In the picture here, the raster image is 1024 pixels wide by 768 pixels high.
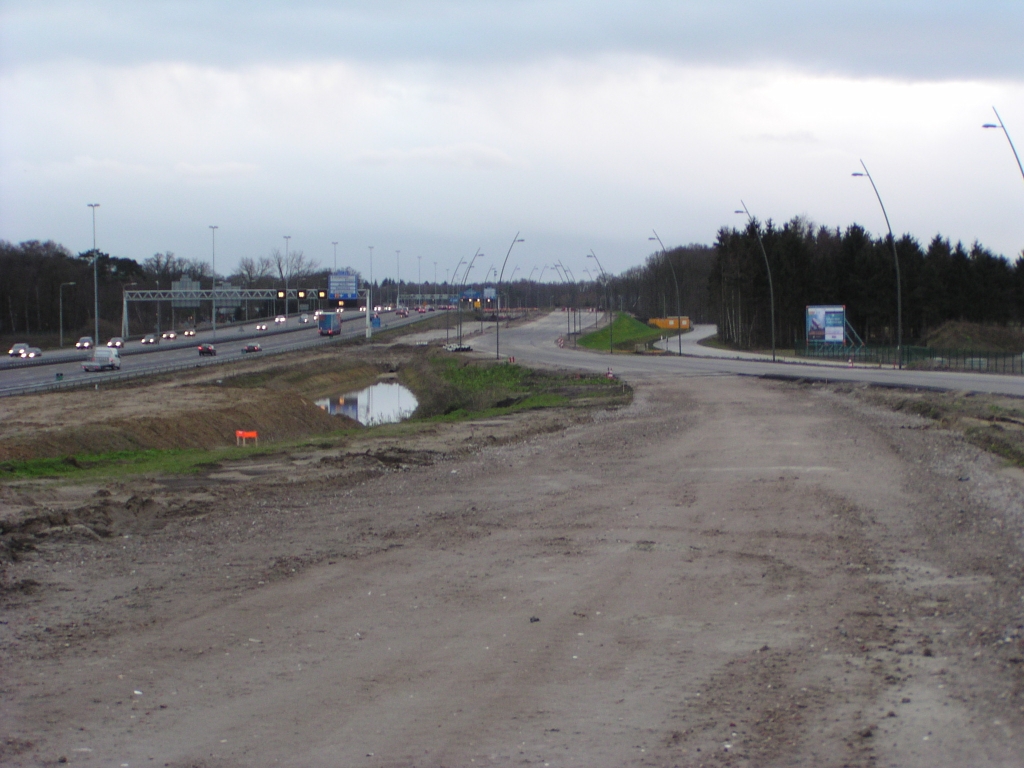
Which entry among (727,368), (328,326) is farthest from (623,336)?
(727,368)

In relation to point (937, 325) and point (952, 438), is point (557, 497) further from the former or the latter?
point (937, 325)

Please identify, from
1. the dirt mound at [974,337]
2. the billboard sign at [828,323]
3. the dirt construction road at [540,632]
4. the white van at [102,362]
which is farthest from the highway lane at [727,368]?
the white van at [102,362]

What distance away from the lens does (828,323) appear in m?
71.8

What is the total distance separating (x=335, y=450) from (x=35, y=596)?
45.7 ft

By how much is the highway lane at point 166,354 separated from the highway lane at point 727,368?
23.2 m

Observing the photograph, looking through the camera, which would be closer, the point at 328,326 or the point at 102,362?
the point at 102,362

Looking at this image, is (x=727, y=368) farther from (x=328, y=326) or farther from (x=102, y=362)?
(x=328, y=326)

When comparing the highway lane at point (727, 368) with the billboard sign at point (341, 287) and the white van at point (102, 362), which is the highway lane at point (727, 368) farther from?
the white van at point (102, 362)

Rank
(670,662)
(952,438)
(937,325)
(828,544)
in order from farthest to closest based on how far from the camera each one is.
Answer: (937,325)
(952,438)
(828,544)
(670,662)

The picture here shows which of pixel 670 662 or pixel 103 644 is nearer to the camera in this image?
pixel 670 662

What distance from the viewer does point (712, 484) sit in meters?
17.0

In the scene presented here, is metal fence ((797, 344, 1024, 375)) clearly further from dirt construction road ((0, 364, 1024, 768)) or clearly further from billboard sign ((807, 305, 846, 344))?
dirt construction road ((0, 364, 1024, 768))

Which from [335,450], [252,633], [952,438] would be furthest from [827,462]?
[252,633]

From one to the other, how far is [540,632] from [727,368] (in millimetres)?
50883
